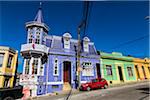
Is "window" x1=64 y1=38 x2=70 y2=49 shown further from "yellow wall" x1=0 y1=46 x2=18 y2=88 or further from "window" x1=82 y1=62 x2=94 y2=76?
"yellow wall" x1=0 y1=46 x2=18 y2=88

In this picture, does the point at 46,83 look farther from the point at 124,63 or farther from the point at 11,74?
the point at 124,63

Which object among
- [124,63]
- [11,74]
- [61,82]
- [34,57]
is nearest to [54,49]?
[34,57]

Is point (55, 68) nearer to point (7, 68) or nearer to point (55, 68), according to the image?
point (55, 68)

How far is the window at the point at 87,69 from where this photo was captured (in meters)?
22.5

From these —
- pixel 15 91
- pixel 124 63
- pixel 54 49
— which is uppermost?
pixel 54 49

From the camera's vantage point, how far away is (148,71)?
31.4 meters

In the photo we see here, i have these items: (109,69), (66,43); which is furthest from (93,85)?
(66,43)

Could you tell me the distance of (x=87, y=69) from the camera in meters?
22.9

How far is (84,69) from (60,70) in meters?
4.42

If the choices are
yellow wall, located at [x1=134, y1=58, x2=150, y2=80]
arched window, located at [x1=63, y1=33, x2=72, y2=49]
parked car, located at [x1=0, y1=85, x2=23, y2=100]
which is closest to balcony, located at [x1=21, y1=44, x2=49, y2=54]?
arched window, located at [x1=63, y1=33, x2=72, y2=49]

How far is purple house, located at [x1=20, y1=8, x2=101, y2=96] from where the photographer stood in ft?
60.2

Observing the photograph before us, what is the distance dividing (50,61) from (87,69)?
6.68 meters

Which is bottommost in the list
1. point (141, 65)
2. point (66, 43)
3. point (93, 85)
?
point (93, 85)

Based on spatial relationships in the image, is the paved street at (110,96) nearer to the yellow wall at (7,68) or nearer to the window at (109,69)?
the yellow wall at (7,68)
